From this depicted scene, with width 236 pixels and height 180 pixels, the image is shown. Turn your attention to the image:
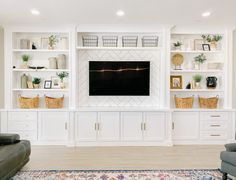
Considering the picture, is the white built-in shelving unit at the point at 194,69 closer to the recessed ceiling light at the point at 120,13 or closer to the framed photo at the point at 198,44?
the framed photo at the point at 198,44

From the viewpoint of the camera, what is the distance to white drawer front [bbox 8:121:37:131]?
496cm

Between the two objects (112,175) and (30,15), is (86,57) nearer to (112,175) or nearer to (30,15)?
(30,15)

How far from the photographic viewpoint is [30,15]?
431cm

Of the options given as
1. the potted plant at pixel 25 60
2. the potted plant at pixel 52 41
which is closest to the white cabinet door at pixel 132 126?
the potted plant at pixel 52 41

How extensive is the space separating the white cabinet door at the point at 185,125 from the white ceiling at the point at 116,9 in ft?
6.13

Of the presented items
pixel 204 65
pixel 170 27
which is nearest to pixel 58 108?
pixel 170 27

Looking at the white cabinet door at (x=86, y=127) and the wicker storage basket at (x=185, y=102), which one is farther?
the wicker storage basket at (x=185, y=102)

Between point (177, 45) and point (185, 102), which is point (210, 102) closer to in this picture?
point (185, 102)

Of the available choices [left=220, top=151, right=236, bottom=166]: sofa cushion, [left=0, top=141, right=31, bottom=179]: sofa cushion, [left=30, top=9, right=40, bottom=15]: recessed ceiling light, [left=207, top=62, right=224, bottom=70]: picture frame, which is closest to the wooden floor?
[left=0, top=141, right=31, bottom=179]: sofa cushion

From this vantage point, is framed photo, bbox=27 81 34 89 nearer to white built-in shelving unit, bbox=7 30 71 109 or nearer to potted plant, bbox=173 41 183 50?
white built-in shelving unit, bbox=7 30 71 109

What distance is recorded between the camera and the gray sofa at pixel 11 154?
279cm

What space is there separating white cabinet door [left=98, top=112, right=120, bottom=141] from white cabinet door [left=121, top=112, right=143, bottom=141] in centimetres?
14

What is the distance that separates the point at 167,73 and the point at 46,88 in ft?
8.45

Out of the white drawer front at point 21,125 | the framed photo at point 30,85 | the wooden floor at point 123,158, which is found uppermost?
the framed photo at point 30,85
